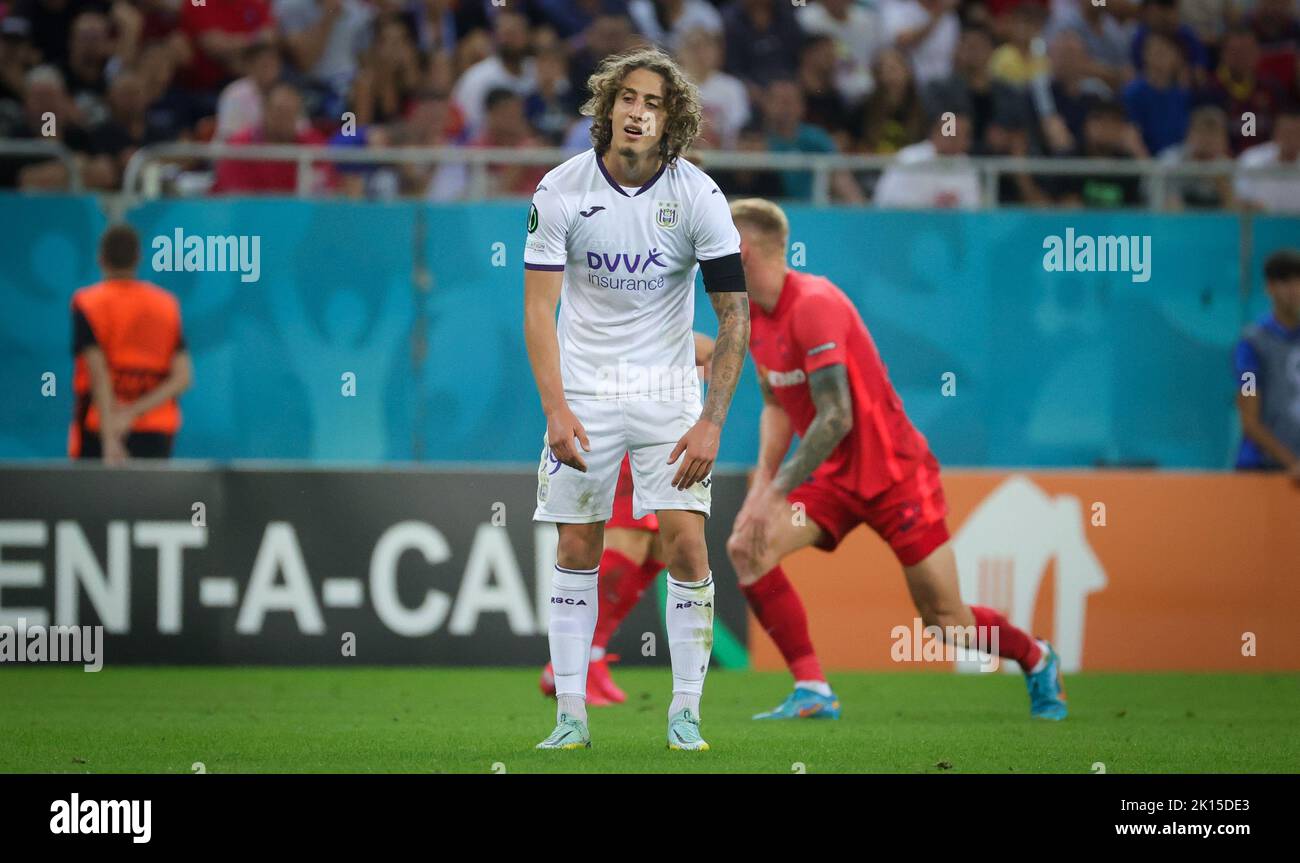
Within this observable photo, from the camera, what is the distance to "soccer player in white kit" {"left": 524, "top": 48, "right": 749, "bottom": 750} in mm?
6535

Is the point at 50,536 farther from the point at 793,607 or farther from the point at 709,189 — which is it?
the point at 709,189

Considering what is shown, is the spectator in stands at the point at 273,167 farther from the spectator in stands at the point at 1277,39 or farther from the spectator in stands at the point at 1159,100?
the spectator in stands at the point at 1277,39

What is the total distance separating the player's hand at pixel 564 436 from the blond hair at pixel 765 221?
2.24m

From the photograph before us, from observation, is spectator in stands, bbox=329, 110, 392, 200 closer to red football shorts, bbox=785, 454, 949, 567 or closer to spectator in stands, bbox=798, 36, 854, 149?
spectator in stands, bbox=798, 36, 854, 149

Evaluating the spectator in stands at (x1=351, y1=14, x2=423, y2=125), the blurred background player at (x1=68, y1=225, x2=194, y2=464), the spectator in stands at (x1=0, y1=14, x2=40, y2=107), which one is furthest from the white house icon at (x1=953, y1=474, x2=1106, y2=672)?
the spectator in stands at (x1=0, y1=14, x2=40, y2=107)

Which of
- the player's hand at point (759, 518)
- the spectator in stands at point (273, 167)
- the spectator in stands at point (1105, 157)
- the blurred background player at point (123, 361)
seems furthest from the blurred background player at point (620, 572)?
the spectator in stands at point (1105, 157)

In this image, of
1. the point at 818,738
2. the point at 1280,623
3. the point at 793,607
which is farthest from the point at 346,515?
the point at 1280,623

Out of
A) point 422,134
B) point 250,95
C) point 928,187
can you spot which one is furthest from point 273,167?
point 928,187

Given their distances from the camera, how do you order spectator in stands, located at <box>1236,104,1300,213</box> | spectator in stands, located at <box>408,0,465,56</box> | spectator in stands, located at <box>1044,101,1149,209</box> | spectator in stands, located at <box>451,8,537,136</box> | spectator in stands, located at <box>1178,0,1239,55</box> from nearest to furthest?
spectator in stands, located at <box>1044,101,1149,209</box> < spectator in stands, located at <box>1236,104,1300,213</box> < spectator in stands, located at <box>451,8,537,136</box> < spectator in stands, located at <box>408,0,465,56</box> < spectator in stands, located at <box>1178,0,1239,55</box>

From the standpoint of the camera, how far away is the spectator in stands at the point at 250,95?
13.7 m

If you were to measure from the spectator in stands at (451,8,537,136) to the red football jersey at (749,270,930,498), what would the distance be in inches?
243

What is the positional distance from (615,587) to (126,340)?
170 inches

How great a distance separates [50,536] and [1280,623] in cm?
744

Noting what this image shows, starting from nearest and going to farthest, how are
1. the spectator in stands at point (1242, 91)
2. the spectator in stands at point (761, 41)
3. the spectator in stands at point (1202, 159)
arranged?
the spectator in stands at point (1202, 159)
the spectator in stands at point (761, 41)
the spectator in stands at point (1242, 91)
